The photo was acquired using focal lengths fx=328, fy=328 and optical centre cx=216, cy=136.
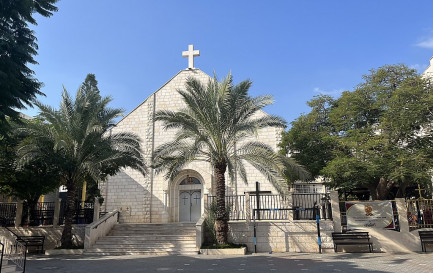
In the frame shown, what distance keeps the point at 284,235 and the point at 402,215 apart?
511 cm

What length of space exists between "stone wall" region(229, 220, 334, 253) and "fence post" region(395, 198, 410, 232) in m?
2.87

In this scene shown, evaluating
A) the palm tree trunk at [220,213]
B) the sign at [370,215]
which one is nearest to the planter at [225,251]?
the palm tree trunk at [220,213]

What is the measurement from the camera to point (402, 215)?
46.3ft

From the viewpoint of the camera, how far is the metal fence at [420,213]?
48.6 feet

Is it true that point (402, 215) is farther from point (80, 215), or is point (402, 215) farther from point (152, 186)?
point (80, 215)

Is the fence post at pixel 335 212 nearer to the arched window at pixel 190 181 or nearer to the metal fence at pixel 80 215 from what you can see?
the arched window at pixel 190 181

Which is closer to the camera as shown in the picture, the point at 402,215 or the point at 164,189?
the point at 402,215

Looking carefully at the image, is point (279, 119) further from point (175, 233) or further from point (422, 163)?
point (175, 233)

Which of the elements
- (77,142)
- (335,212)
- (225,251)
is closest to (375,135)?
(335,212)

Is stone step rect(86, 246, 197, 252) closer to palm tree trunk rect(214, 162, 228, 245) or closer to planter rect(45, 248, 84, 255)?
planter rect(45, 248, 84, 255)

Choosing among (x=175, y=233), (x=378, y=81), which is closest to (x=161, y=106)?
(x=175, y=233)

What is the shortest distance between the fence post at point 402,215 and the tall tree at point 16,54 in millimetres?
15478

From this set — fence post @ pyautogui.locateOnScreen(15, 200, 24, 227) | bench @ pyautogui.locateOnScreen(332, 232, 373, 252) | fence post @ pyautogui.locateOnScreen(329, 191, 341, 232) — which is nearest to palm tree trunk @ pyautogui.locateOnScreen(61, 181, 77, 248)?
fence post @ pyautogui.locateOnScreen(15, 200, 24, 227)

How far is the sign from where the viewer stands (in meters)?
14.4
